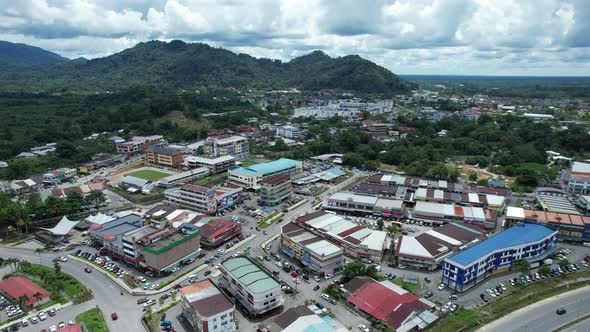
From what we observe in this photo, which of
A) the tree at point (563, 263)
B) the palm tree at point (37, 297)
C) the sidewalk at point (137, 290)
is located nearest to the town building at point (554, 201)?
the tree at point (563, 263)

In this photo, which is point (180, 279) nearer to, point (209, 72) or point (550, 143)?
point (550, 143)

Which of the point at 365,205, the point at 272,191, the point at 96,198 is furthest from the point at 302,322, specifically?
the point at 96,198

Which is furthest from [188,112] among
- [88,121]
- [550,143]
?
[550,143]

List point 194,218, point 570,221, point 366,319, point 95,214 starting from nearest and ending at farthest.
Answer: point 366,319 → point 570,221 → point 194,218 → point 95,214

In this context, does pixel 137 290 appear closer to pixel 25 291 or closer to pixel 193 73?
pixel 25 291

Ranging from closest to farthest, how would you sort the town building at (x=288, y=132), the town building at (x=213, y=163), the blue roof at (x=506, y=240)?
1. the blue roof at (x=506, y=240)
2. the town building at (x=213, y=163)
3. the town building at (x=288, y=132)

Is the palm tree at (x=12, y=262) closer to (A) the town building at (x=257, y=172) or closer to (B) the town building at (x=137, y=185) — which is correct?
(B) the town building at (x=137, y=185)

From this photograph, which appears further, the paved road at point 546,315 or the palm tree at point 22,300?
the palm tree at point 22,300
